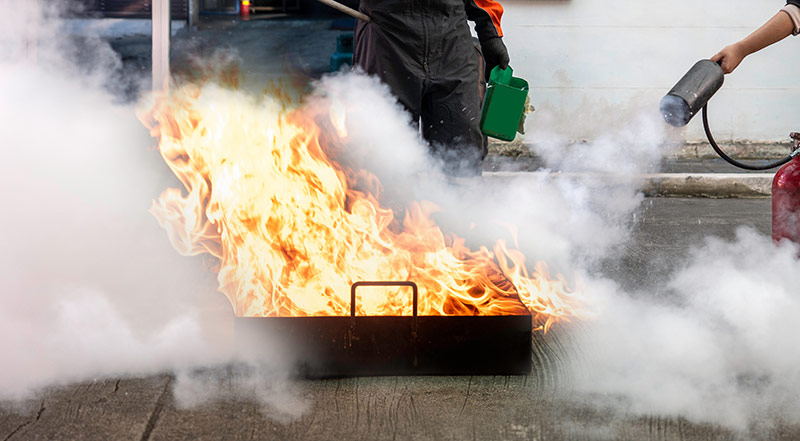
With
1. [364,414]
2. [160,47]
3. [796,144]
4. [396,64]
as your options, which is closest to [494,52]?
[396,64]

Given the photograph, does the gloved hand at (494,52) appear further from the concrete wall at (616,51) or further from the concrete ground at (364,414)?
the concrete wall at (616,51)

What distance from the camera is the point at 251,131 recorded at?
10.8 feet

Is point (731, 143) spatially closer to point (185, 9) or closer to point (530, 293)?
point (185, 9)

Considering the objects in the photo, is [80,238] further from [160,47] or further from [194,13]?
[194,13]

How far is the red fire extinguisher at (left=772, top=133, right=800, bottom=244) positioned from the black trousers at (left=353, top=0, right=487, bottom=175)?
145cm

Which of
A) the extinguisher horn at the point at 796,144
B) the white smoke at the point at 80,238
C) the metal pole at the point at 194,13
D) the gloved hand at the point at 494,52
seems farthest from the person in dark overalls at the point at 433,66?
the metal pole at the point at 194,13

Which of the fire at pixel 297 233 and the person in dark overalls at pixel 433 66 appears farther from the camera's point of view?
the person in dark overalls at pixel 433 66

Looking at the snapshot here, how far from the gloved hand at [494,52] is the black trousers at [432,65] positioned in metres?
0.31

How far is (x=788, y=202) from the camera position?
11.8 feet

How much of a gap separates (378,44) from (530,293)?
1601 mm

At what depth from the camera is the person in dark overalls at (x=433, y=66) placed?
160 inches

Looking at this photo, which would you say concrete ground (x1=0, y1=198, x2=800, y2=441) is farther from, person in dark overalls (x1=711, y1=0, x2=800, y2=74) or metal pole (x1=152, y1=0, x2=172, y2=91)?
metal pole (x1=152, y1=0, x2=172, y2=91)

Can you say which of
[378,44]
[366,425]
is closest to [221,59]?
[378,44]

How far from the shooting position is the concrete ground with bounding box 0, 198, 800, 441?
2301 mm
